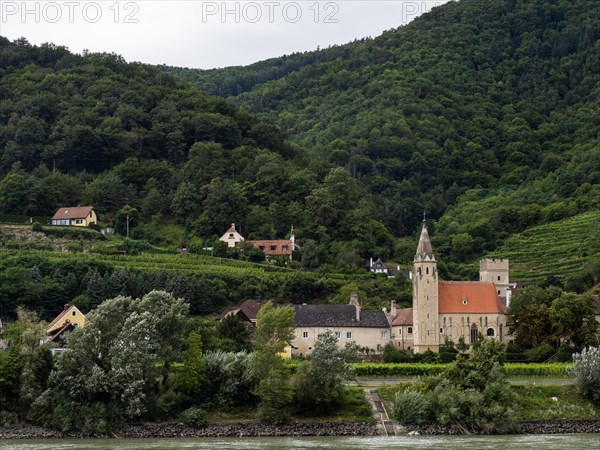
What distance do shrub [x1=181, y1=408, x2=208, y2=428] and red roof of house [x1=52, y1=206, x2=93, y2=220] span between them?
158ft

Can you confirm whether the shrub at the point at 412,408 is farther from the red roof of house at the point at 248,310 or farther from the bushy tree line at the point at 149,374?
the red roof of house at the point at 248,310

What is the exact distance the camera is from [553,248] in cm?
11206

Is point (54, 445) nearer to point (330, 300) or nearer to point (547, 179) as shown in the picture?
point (330, 300)

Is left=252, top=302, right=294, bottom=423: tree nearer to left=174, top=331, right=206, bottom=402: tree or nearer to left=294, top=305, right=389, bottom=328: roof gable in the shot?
left=174, top=331, right=206, bottom=402: tree

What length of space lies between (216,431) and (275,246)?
44832mm

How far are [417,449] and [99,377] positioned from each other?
18699 mm

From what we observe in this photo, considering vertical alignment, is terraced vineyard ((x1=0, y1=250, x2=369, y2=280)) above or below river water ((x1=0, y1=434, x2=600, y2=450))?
above

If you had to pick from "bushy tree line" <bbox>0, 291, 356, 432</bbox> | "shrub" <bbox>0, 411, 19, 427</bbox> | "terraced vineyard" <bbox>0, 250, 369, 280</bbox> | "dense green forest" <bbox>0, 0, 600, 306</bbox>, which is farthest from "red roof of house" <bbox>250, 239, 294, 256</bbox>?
"shrub" <bbox>0, 411, 19, 427</bbox>

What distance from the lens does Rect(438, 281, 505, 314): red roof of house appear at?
282 feet

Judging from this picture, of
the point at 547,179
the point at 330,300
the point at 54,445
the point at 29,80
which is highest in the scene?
the point at 29,80

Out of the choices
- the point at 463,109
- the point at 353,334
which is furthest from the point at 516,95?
the point at 353,334

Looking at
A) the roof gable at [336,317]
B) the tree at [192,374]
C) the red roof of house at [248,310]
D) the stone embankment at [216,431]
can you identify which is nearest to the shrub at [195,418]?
the stone embankment at [216,431]

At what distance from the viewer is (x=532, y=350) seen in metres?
81.1

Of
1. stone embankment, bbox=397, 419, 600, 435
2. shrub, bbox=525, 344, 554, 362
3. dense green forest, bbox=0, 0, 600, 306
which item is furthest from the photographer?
dense green forest, bbox=0, 0, 600, 306
